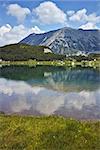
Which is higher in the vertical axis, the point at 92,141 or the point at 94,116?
the point at 92,141

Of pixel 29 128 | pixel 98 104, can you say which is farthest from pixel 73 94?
pixel 29 128

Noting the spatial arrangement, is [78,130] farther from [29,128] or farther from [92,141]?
[29,128]

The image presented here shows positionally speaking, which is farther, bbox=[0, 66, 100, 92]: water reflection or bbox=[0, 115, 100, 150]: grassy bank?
bbox=[0, 66, 100, 92]: water reflection

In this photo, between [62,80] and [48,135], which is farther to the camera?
[62,80]

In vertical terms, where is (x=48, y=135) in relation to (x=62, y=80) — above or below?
above

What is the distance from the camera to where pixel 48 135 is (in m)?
14.2

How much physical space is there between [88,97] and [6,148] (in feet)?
103

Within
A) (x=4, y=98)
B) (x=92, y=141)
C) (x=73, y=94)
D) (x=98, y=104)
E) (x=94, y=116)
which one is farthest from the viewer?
(x=73, y=94)

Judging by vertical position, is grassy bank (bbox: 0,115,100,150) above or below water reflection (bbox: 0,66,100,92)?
above

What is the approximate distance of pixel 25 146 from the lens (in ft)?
43.4

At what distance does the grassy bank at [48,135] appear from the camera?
518 inches

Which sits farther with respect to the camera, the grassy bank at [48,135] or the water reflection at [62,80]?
the water reflection at [62,80]

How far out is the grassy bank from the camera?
13.2m

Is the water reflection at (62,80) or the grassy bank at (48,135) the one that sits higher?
the grassy bank at (48,135)
